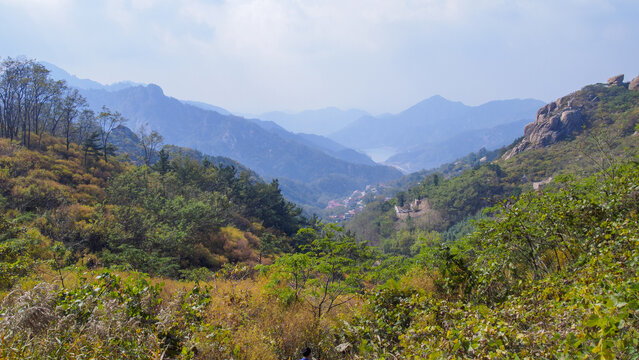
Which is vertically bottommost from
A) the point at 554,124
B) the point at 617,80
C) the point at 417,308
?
the point at 417,308

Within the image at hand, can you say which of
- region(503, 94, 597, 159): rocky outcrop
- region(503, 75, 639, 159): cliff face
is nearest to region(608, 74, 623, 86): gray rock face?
region(503, 75, 639, 159): cliff face

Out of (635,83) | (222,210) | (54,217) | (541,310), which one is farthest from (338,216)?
(541,310)

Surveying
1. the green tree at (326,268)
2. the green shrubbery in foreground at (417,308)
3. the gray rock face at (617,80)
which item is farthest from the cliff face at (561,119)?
the green tree at (326,268)

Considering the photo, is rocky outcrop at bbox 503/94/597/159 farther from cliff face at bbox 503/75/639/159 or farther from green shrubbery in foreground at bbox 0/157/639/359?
green shrubbery in foreground at bbox 0/157/639/359

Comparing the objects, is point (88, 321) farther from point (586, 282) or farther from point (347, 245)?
point (586, 282)

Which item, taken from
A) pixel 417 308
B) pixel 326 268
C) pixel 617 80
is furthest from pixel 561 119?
pixel 417 308

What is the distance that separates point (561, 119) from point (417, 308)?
88.9 meters

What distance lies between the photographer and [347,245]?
5.55 meters

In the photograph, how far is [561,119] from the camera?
71.4 meters

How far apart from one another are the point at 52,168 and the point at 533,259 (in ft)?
91.6

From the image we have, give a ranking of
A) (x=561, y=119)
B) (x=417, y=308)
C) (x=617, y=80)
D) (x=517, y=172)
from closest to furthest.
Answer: (x=417, y=308)
(x=517, y=172)
(x=561, y=119)
(x=617, y=80)

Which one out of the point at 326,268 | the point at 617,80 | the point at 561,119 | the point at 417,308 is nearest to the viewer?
the point at 417,308

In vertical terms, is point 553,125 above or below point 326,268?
above

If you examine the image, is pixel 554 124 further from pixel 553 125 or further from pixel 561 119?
pixel 561 119
